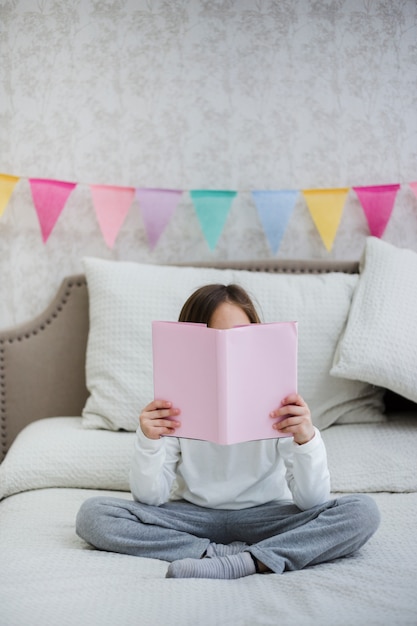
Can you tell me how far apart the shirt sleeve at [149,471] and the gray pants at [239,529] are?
0.08 ft

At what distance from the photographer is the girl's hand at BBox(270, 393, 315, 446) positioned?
1.37m

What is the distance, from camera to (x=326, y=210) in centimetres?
238

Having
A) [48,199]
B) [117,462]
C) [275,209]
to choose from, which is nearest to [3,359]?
[48,199]

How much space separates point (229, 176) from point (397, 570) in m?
1.45

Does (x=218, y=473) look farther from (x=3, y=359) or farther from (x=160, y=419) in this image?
(x=3, y=359)

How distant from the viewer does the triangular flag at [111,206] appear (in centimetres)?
235

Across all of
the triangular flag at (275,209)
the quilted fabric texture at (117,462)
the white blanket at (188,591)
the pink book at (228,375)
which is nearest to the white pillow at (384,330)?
the quilted fabric texture at (117,462)

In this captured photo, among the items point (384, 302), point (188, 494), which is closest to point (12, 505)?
point (188, 494)

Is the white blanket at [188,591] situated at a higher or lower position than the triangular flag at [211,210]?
lower

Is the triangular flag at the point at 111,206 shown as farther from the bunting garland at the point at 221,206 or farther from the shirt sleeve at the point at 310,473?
the shirt sleeve at the point at 310,473

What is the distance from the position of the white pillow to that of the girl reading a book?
1.38 ft

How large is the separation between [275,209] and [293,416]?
110cm

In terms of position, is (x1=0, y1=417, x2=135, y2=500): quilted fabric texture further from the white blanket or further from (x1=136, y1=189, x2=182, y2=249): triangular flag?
(x1=136, y1=189, x2=182, y2=249): triangular flag

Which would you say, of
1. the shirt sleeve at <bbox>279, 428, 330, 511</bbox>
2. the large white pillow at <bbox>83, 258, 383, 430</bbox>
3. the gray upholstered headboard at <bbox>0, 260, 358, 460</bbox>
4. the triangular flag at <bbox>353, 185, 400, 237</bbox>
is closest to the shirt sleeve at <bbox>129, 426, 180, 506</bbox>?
the shirt sleeve at <bbox>279, 428, 330, 511</bbox>
